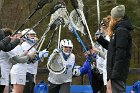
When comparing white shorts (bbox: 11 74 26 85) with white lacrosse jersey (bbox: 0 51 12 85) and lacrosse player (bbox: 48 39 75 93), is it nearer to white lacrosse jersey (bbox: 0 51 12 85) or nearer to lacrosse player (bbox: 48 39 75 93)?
white lacrosse jersey (bbox: 0 51 12 85)

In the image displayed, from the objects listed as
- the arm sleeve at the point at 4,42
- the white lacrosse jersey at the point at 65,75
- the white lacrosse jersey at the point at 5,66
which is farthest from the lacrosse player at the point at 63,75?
the arm sleeve at the point at 4,42

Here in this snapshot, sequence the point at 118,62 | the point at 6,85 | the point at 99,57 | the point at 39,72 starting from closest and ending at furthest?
1. the point at 118,62
2. the point at 6,85
3. the point at 99,57
4. the point at 39,72

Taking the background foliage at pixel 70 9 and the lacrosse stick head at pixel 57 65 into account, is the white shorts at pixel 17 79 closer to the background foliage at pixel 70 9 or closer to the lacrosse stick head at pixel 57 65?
the lacrosse stick head at pixel 57 65

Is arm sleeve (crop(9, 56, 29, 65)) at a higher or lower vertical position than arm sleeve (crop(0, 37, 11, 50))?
lower

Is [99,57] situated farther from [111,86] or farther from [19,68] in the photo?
[111,86]

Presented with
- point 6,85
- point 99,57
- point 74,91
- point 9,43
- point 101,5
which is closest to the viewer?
point 9,43

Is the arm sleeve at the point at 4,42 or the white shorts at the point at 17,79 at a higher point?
the arm sleeve at the point at 4,42

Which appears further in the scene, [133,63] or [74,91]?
[133,63]

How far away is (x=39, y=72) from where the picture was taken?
14.3 meters

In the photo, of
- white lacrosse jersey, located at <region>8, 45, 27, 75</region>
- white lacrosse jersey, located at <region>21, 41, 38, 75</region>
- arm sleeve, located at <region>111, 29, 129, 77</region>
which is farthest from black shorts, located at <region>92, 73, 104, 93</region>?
arm sleeve, located at <region>111, 29, 129, 77</region>

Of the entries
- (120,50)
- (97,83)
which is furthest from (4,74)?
(120,50)

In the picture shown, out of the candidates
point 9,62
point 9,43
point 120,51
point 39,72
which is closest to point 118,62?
point 120,51

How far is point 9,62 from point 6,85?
0.48 meters

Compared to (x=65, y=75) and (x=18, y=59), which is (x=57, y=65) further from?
(x=18, y=59)
